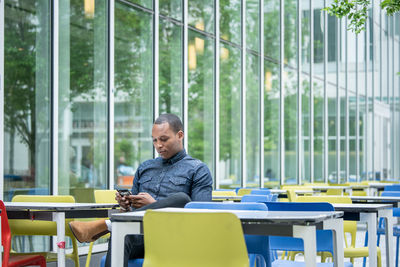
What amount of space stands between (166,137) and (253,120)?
8967 mm

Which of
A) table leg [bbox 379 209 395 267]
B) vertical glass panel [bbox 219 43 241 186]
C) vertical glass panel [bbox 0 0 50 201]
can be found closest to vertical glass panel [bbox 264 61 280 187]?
vertical glass panel [bbox 219 43 241 186]

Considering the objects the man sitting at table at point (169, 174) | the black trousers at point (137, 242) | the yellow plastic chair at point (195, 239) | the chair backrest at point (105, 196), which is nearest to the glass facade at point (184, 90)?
the chair backrest at point (105, 196)

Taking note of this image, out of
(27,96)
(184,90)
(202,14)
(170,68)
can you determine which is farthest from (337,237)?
(202,14)

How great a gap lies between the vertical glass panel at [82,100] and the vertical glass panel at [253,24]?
4829 mm

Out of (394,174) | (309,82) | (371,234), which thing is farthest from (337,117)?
(371,234)

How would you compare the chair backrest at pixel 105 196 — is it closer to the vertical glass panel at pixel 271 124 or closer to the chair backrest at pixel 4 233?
the chair backrest at pixel 4 233

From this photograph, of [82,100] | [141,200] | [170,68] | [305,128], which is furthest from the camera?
[305,128]

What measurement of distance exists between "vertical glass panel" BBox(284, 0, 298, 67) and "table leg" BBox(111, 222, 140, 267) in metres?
11.9

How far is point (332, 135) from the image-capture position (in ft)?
57.6

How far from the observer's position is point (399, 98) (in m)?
24.1

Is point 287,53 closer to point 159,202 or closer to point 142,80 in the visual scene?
point 142,80

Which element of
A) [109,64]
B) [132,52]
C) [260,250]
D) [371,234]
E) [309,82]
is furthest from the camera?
[309,82]

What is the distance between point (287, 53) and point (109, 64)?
7073 millimetres

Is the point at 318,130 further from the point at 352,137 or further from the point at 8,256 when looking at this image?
the point at 8,256
